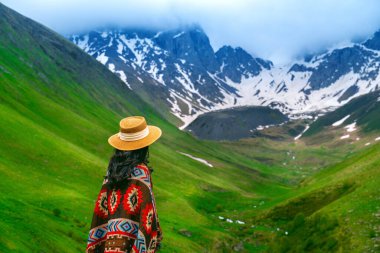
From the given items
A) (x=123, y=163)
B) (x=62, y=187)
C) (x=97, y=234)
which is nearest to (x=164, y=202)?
(x=62, y=187)

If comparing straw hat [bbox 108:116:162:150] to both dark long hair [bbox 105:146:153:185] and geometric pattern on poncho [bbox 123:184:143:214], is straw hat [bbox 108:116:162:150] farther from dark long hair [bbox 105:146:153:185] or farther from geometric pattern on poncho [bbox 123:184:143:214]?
geometric pattern on poncho [bbox 123:184:143:214]

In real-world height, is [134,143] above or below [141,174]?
above

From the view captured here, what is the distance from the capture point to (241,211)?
79.1 metres

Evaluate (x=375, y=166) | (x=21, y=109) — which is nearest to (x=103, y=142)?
(x=21, y=109)

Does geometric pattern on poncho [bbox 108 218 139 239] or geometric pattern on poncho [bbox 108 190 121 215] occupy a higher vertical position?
geometric pattern on poncho [bbox 108 190 121 215]

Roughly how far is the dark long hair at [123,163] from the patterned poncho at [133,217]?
0.13 metres

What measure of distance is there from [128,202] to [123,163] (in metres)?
0.96

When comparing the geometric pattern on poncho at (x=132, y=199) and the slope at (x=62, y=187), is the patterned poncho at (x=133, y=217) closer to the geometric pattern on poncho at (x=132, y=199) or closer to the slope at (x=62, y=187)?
the geometric pattern on poncho at (x=132, y=199)

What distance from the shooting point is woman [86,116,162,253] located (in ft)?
32.4

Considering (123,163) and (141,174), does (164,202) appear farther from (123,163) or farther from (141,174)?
(141,174)

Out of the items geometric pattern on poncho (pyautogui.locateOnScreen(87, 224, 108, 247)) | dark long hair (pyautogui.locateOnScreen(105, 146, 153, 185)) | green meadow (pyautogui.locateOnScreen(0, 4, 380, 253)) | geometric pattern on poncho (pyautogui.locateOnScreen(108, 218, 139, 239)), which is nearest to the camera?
geometric pattern on poncho (pyautogui.locateOnScreen(108, 218, 139, 239))

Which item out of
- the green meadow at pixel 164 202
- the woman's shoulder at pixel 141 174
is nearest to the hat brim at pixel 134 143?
the woman's shoulder at pixel 141 174

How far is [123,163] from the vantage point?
1045cm

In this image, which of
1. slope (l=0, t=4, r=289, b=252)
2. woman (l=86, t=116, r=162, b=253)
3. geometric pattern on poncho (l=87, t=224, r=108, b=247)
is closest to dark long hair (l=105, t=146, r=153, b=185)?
woman (l=86, t=116, r=162, b=253)
